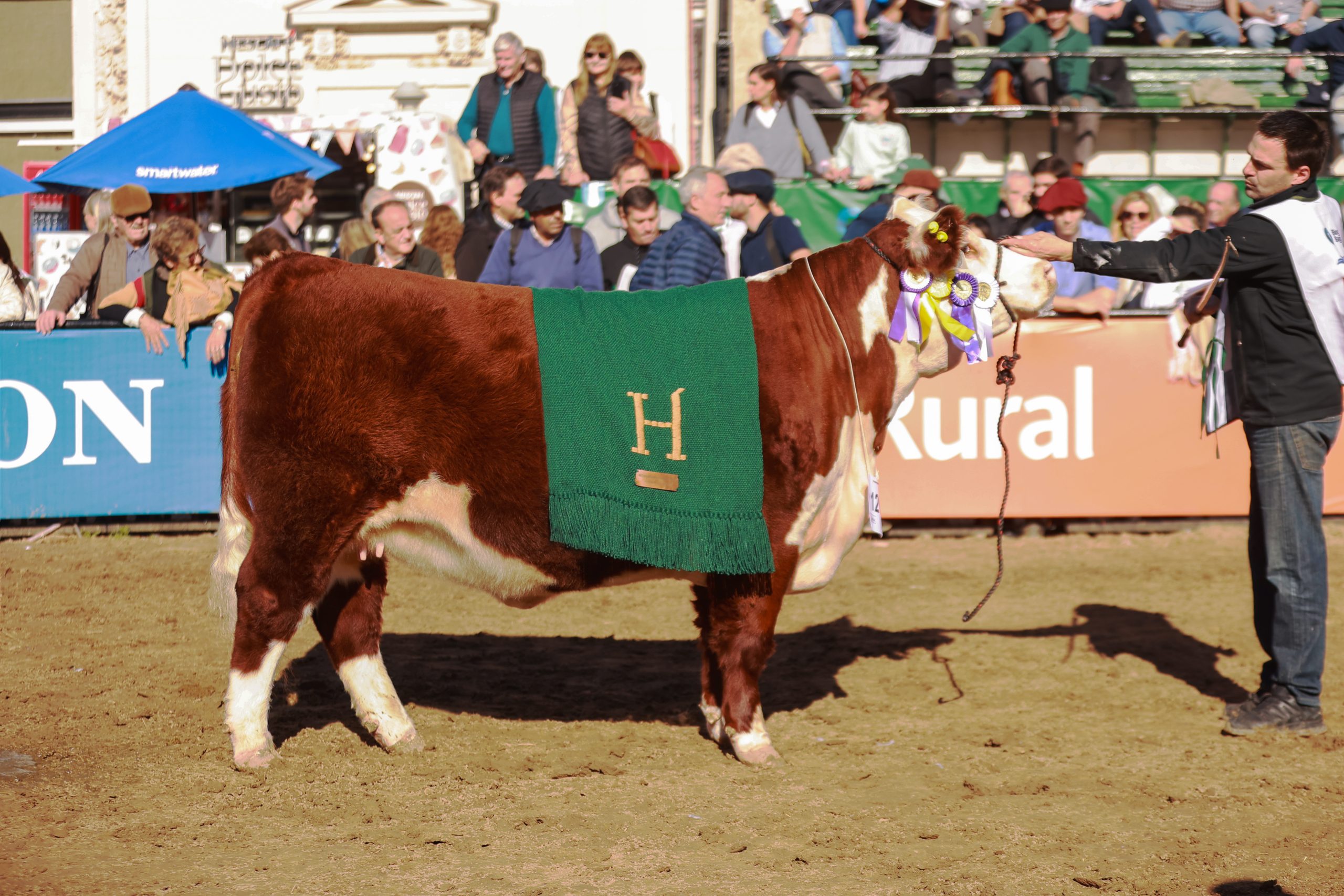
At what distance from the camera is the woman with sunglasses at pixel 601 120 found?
11.4 m

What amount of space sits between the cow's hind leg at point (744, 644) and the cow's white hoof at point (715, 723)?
131mm

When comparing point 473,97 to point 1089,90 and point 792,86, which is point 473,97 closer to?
point 792,86

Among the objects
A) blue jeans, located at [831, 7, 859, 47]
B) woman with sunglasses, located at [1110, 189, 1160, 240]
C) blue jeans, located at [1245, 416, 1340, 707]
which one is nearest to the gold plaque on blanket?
blue jeans, located at [1245, 416, 1340, 707]

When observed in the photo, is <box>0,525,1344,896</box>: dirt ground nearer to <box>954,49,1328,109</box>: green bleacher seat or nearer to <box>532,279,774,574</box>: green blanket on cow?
<box>532,279,774,574</box>: green blanket on cow

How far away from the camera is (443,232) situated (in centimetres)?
972

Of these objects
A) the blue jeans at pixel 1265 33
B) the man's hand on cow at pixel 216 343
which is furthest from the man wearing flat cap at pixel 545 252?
the blue jeans at pixel 1265 33

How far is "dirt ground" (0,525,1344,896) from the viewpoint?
3.90m

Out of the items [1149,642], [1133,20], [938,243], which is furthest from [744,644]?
[1133,20]

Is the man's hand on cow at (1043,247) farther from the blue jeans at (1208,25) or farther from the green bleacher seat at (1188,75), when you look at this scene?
the blue jeans at (1208,25)

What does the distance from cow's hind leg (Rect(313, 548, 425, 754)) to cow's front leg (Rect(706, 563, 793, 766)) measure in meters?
1.16

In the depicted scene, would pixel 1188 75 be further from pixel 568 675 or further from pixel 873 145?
pixel 568 675

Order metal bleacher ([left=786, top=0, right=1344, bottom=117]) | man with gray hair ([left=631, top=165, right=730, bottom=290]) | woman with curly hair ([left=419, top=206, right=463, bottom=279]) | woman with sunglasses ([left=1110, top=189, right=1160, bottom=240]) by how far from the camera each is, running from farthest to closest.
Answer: metal bleacher ([left=786, top=0, right=1344, bottom=117])
woman with sunglasses ([left=1110, top=189, right=1160, bottom=240])
woman with curly hair ([left=419, top=206, right=463, bottom=279])
man with gray hair ([left=631, top=165, right=730, bottom=290])

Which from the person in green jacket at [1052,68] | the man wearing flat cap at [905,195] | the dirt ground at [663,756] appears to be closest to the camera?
the dirt ground at [663,756]

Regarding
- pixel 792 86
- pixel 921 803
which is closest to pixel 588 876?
pixel 921 803
